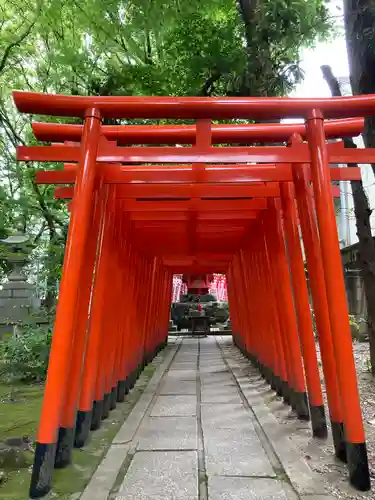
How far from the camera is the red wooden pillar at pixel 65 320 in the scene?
276cm

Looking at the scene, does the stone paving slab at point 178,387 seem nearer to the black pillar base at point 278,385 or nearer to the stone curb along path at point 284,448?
the stone curb along path at point 284,448

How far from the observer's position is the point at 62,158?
3.55 m

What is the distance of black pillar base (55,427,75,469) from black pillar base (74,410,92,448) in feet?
0.92

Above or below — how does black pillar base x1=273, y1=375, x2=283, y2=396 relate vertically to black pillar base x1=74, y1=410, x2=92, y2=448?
above

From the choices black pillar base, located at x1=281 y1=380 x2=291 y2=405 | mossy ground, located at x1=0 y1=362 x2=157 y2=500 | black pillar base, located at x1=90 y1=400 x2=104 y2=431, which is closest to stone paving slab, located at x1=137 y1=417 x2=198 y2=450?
mossy ground, located at x1=0 y1=362 x2=157 y2=500

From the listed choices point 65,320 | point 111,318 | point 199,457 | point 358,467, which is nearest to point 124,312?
point 111,318

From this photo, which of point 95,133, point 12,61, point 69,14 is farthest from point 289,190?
Answer: point 12,61

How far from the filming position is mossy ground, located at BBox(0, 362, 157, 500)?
2.81m

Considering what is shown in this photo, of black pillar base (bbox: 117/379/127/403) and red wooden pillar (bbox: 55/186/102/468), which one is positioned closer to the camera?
red wooden pillar (bbox: 55/186/102/468)

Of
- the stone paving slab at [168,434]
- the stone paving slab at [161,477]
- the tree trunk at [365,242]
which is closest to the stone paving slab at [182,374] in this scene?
the stone paving slab at [168,434]

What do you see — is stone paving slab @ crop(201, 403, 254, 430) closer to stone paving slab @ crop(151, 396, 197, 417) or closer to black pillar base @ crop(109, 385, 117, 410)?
stone paving slab @ crop(151, 396, 197, 417)

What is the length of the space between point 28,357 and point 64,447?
12.3ft

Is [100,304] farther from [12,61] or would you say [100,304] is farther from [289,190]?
[12,61]

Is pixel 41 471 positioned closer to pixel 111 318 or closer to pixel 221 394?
pixel 111 318
